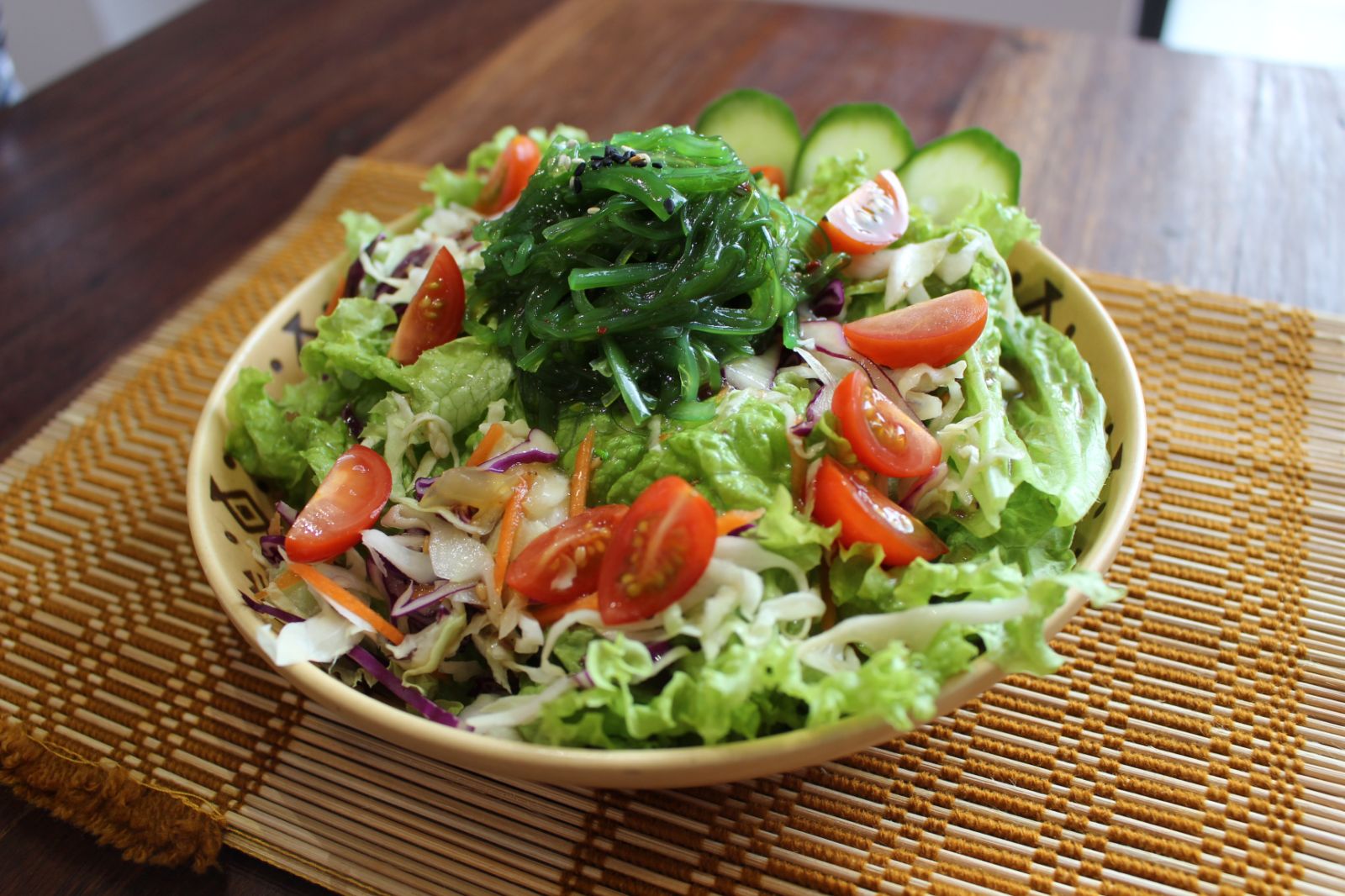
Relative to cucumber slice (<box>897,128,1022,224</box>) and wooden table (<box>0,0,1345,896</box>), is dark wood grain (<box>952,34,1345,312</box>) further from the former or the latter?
cucumber slice (<box>897,128,1022,224</box>)

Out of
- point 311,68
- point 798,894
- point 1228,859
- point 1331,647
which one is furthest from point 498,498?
point 311,68

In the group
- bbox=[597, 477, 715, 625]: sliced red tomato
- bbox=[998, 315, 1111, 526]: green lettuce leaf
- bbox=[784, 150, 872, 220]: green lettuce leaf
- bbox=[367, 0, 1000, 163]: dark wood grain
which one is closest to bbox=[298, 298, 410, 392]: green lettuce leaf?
bbox=[597, 477, 715, 625]: sliced red tomato

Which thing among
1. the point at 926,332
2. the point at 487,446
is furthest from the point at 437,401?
the point at 926,332

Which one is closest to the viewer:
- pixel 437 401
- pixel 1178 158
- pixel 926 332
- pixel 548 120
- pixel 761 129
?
pixel 926 332

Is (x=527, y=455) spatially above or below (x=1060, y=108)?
below

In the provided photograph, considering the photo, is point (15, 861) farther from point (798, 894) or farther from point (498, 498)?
point (798, 894)

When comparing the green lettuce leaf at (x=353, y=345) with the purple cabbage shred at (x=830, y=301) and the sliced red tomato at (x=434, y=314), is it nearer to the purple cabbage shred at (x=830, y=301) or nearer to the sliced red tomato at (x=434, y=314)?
the sliced red tomato at (x=434, y=314)

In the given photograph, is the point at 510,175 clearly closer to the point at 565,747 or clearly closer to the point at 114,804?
the point at 565,747
